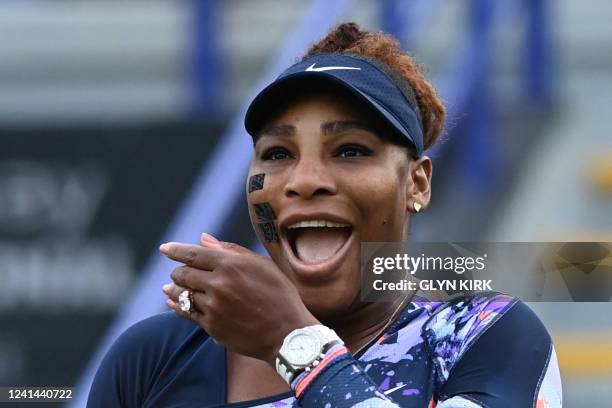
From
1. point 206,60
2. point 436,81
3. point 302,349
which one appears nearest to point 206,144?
point 206,60

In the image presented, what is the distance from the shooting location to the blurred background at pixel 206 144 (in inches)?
119

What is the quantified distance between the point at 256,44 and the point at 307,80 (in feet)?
6.37

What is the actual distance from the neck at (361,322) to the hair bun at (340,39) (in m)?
0.35

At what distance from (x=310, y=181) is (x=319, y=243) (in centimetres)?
8

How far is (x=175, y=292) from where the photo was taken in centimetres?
128

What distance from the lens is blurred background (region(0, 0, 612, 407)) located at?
3.03m

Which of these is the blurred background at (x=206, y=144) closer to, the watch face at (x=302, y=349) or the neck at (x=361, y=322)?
the neck at (x=361, y=322)

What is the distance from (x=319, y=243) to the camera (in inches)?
54.4

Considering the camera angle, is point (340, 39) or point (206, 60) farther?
point (206, 60)

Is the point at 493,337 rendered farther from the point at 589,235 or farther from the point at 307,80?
the point at 589,235

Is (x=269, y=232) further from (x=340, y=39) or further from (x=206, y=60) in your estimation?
(x=206, y=60)

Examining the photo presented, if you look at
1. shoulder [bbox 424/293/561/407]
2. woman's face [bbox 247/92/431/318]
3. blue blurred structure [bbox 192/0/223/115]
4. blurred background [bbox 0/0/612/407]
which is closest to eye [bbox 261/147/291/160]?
woman's face [bbox 247/92/431/318]

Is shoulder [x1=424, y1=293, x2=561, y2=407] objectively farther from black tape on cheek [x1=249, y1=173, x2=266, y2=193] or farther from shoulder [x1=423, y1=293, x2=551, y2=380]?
black tape on cheek [x1=249, y1=173, x2=266, y2=193]

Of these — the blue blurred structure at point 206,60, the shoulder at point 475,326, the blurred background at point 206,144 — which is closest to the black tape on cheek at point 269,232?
the shoulder at point 475,326
